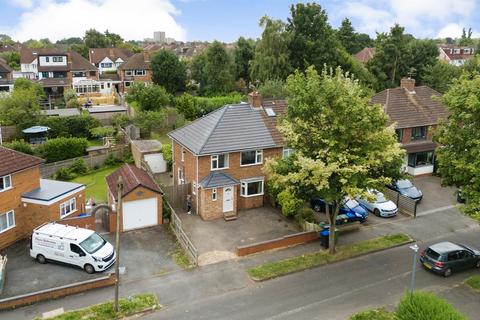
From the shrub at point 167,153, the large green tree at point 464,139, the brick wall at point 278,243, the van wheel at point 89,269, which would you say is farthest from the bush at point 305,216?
the shrub at point 167,153

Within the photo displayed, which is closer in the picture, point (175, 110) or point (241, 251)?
point (241, 251)

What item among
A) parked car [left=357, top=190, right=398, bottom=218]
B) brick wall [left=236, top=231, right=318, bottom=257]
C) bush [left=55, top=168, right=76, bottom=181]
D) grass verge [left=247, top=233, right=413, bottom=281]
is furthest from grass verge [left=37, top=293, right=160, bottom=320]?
bush [left=55, top=168, right=76, bottom=181]

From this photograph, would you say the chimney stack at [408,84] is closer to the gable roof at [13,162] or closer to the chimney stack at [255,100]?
the chimney stack at [255,100]

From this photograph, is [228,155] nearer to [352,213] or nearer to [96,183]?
[352,213]

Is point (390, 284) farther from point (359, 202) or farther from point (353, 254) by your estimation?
point (359, 202)

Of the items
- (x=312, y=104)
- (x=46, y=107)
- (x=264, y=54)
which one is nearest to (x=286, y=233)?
(x=312, y=104)
